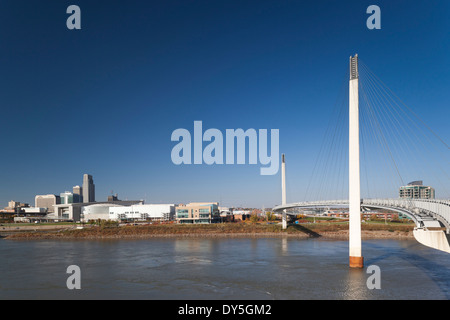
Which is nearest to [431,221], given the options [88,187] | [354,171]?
[354,171]

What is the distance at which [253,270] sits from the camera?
1702 cm

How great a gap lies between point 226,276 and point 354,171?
27.6 feet

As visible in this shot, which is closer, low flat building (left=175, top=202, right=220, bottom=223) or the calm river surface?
the calm river surface

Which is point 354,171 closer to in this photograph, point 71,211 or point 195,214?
point 195,214

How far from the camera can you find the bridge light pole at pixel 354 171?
16578mm

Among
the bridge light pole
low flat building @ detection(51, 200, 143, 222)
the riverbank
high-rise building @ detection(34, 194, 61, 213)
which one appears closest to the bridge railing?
the bridge light pole

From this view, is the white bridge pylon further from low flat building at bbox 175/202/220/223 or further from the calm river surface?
low flat building at bbox 175/202/220/223

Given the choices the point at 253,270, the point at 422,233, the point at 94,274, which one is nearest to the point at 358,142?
the point at 422,233

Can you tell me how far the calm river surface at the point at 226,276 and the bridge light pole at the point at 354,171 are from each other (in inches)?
41.9

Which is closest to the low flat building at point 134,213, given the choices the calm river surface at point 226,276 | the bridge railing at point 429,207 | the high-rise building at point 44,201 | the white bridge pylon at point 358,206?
the calm river surface at point 226,276

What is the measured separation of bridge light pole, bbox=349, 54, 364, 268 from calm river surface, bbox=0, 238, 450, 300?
106 centimetres

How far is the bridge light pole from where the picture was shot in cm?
1658

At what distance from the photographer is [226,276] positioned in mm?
15688
